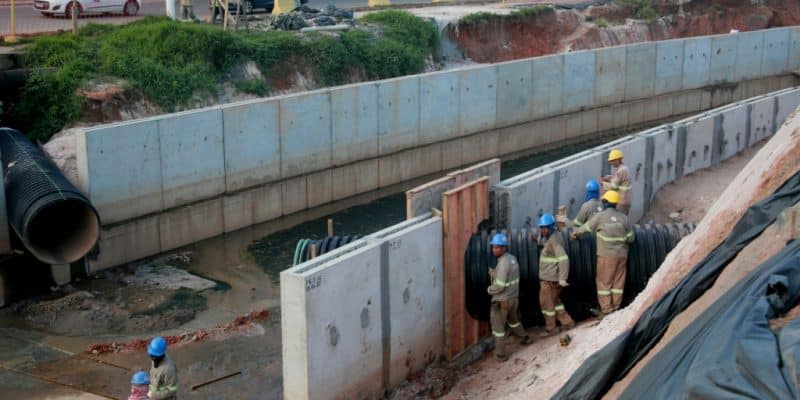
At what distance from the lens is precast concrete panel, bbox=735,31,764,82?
31.0 metres

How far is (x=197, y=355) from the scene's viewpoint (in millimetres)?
12289

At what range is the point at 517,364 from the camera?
36.4 feet

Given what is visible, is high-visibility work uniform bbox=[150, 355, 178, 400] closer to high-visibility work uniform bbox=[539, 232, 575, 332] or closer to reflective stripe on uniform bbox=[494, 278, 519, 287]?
reflective stripe on uniform bbox=[494, 278, 519, 287]

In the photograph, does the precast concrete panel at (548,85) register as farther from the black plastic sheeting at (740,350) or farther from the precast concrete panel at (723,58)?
the black plastic sheeting at (740,350)

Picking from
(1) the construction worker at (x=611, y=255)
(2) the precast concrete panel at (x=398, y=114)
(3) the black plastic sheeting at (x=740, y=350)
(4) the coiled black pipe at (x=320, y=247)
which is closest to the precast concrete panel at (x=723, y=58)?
(2) the precast concrete panel at (x=398, y=114)

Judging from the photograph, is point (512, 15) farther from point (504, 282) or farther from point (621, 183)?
point (504, 282)

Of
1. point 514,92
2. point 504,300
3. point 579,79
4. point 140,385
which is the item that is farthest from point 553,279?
point 579,79

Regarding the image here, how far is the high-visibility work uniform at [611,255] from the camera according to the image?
11.6 metres

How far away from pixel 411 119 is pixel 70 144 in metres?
7.61

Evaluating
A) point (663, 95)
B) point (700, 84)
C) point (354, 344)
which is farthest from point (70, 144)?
point (700, 84)

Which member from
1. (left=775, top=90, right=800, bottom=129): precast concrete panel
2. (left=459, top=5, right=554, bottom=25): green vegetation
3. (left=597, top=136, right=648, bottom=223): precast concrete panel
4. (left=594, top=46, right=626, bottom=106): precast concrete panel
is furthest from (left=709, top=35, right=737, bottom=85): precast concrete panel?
(left=597, top=136, right=648, bottom=223): precast concrete panel

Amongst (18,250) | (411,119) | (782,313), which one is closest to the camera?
(782,313)

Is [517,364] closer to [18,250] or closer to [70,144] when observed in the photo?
[18,250]

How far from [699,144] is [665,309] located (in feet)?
36.9
